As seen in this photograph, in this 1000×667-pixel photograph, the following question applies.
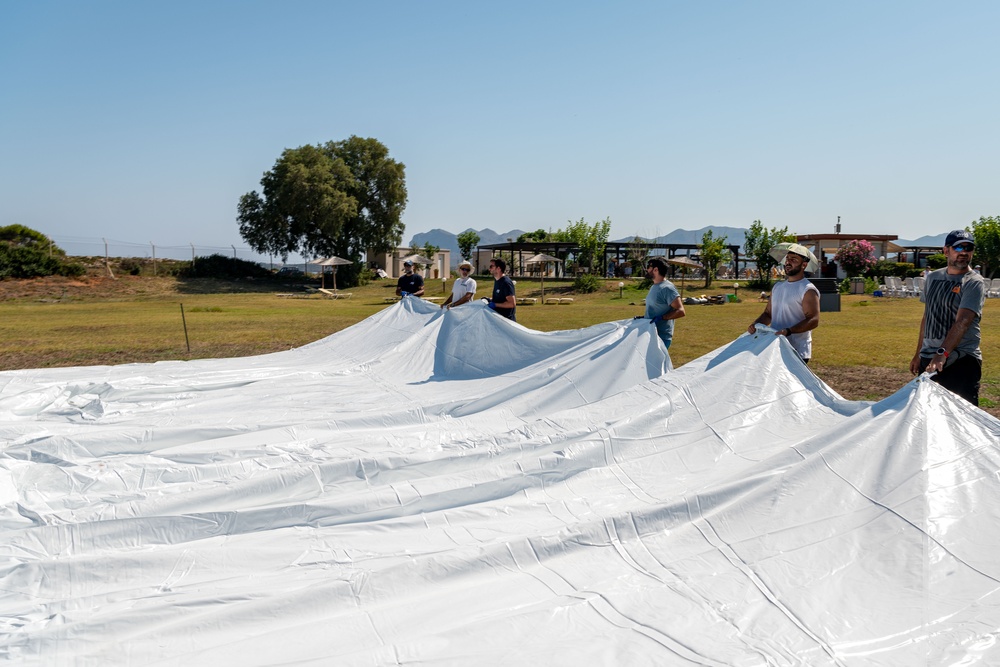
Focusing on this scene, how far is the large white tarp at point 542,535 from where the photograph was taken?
2518 mm

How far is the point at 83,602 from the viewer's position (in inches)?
111

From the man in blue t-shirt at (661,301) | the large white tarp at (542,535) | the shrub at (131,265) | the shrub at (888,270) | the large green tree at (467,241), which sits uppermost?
the large green tree at (467,241)

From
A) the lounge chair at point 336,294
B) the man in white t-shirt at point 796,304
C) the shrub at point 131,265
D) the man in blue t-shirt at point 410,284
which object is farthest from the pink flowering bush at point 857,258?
the shrub at point 131,265

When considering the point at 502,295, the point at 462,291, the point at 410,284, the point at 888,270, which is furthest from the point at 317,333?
the point at 888,270

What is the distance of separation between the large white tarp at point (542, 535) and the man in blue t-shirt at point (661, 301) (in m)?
1.39

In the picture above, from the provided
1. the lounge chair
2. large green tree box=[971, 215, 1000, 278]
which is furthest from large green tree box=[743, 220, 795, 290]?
the lounge chair

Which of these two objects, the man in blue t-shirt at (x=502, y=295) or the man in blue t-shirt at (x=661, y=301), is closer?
the man in blue t-shirt at (x=661, y=301)

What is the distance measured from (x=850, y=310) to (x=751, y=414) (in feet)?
66.5

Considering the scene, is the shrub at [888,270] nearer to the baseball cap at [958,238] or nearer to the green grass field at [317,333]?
the green grass field at [317,333]

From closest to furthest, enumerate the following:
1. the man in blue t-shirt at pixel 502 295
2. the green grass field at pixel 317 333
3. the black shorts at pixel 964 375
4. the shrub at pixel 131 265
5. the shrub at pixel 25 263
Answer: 1. the black shorts at pixel 964 375
2. the man in blue t-shirt at pixel 502 295
3. the green grass field at pixel 317 333
4. the shrub at pixel 25 263
5. the shrub at pixel 131 265

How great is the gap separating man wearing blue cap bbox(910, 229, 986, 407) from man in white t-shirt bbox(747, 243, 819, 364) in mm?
700

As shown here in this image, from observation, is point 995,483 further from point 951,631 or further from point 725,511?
point 725,511

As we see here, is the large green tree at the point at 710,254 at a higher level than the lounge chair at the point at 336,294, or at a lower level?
higher

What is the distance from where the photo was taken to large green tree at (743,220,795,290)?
1470 inches
